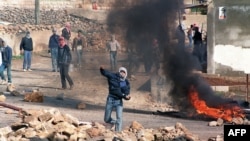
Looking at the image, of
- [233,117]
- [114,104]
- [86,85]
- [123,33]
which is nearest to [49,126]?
[114,104]

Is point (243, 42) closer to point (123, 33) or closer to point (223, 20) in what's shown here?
point (223, 20)

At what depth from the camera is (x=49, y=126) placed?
42.3 ft

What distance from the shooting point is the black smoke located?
1805 centimetres

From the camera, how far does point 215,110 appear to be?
16547 millimetres

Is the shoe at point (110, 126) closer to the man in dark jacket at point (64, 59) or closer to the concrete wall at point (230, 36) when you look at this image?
the man in dark jacket at point (64, 59)

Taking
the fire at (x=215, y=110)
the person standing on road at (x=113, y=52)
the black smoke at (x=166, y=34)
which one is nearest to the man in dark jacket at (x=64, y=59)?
the black smoke at (x=166, y=34)

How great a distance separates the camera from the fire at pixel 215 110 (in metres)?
16.0

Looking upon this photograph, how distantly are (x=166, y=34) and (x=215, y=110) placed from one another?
3325 mm

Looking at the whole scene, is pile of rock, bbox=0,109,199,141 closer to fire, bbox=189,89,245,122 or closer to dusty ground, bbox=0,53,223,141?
dusty ground, bbox=0,53,223,141

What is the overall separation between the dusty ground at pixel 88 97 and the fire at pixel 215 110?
19.0 inches

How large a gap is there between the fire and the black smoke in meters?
0.30

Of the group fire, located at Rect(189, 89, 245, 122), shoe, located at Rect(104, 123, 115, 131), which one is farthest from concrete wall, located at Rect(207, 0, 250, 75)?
shoe, located at Rect(104, 123, 115, 131)

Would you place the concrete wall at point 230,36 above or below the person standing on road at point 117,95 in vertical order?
above

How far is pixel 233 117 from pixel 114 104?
352cm
